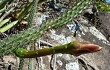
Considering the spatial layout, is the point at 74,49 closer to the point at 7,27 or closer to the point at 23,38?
the point at 23,38

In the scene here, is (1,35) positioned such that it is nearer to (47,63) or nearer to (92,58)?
(47,63)

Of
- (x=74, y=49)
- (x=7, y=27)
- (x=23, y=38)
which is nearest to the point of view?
(x=74, y=49)

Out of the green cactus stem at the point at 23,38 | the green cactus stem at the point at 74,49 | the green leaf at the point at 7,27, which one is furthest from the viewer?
the green leaf at the point at 7,27

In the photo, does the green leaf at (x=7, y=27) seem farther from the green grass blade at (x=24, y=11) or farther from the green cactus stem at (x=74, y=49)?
the green cactus stem at (x=74, y=49)

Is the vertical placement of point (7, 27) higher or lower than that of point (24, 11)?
lower

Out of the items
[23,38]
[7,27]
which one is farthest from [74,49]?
[7,27]

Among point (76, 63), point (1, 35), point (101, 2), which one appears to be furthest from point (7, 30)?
point (101, 2)

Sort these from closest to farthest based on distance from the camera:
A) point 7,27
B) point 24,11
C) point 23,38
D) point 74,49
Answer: point 74,49
point 23,38
point 7,27
point 24,11

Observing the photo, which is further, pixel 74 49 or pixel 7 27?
pixel 7 27

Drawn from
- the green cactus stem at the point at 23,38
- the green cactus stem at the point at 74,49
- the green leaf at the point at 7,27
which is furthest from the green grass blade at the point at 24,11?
the green cactus stem at the point at 74,49

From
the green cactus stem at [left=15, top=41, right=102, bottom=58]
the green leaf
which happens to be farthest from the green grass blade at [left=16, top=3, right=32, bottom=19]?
the green cactus stem at [left=15, top=41, right=102, bottom=58]

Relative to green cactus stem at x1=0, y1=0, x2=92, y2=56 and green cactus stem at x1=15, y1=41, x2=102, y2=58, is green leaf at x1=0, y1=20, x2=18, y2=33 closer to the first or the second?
green cactus stem at x1=0, y1=0, x2=92, y2=56
